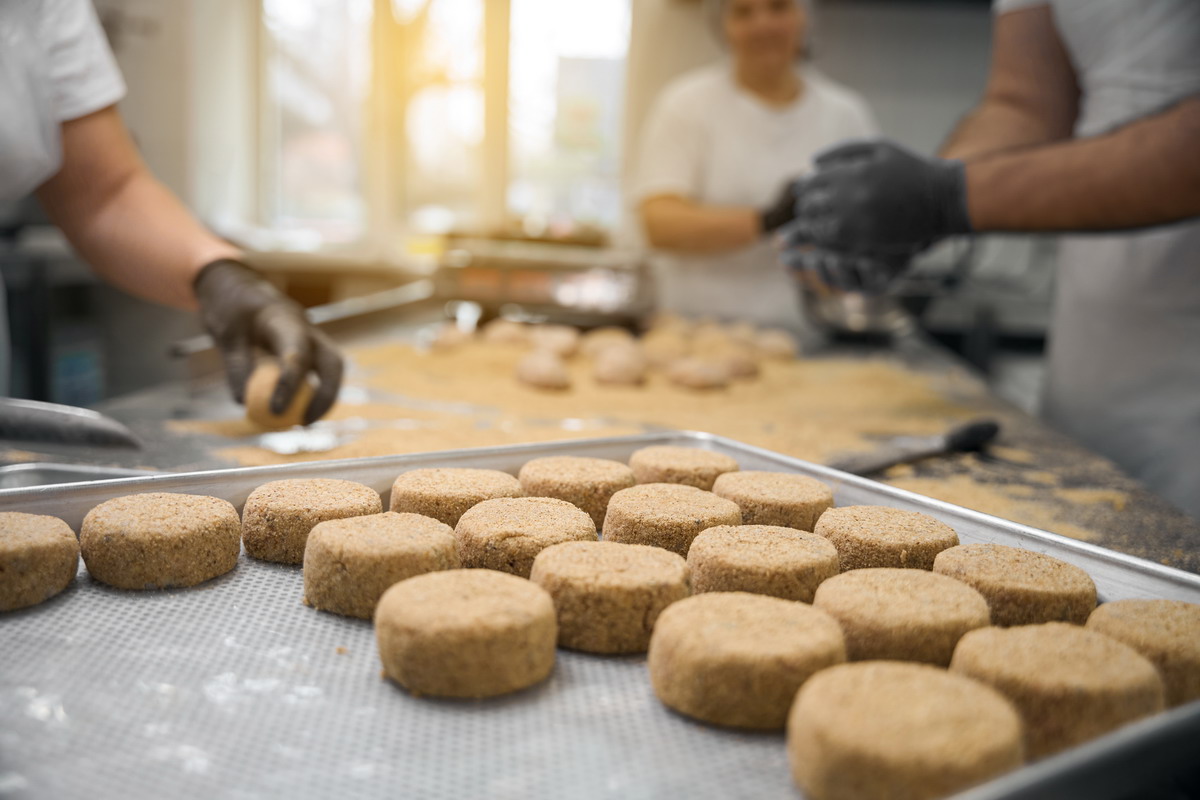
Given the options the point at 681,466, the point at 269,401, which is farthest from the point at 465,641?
the point at 269,401

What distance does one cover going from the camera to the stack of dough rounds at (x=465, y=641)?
640 mm

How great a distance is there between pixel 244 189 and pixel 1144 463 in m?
5.39

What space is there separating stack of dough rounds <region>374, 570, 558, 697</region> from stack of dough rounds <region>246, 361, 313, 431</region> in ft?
2.67

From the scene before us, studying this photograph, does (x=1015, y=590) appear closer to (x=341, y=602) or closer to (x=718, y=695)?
(x=718, y=695)

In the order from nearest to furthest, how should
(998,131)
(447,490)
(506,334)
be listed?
(447,490) < (998,131) < (506,334)

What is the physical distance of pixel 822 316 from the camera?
108 inches

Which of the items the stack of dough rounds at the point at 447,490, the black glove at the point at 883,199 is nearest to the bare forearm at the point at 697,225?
the black glove at the point at 883,199

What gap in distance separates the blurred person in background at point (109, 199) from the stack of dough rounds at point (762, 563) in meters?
0.85

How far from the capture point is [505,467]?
1.11 m

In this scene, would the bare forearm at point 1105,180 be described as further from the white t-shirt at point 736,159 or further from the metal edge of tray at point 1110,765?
the white t-shirt at point 736,159

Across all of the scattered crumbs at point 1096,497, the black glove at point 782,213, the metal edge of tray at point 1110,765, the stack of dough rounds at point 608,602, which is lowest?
the scattered crumbs at point 1096,497

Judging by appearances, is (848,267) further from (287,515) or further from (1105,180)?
(287,515)

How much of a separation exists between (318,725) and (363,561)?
0.18 meters

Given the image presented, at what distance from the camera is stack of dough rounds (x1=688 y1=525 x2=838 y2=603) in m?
0.78
